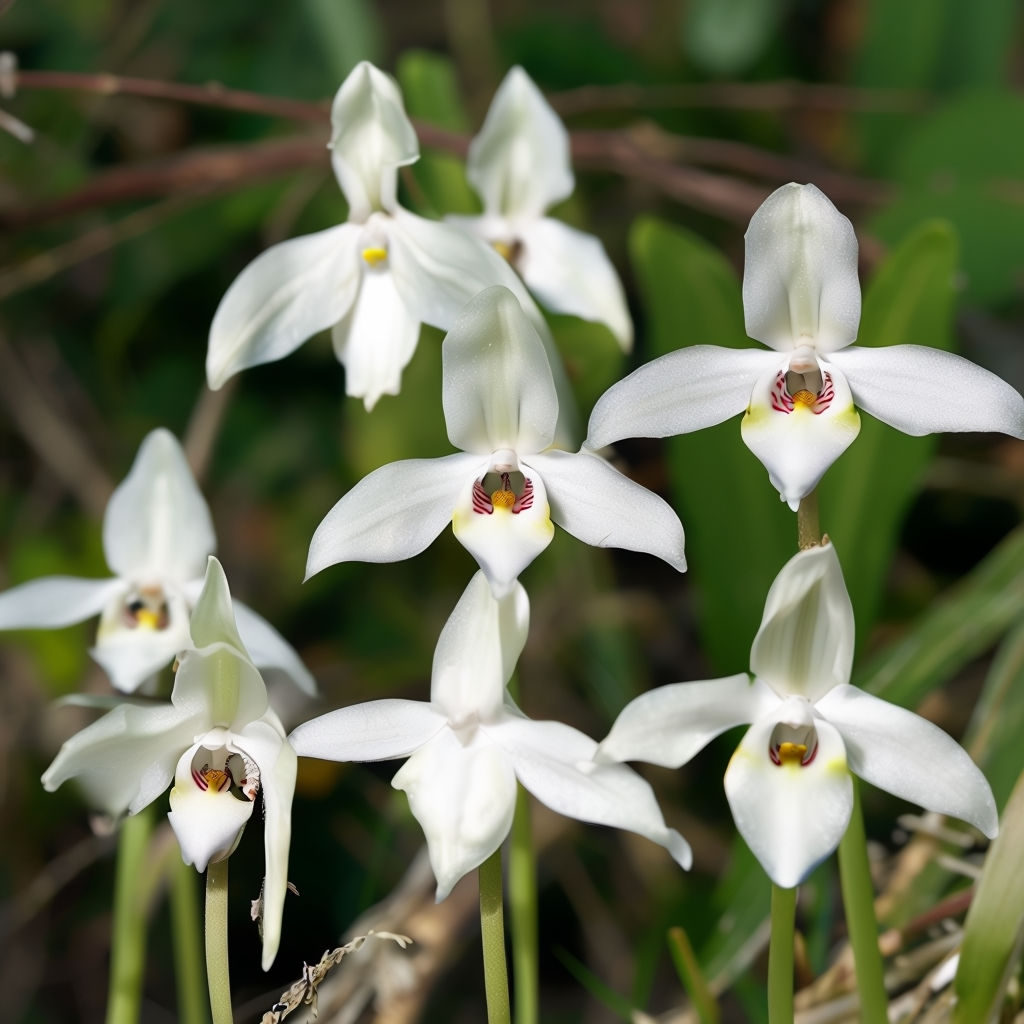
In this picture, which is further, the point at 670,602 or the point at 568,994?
the point at 670,602

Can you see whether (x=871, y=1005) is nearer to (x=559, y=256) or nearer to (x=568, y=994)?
(x=559, y=256)

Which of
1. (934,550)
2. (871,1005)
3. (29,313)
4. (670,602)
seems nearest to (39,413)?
(29,313)

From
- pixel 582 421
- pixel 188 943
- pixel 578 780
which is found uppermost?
pixel 582 421

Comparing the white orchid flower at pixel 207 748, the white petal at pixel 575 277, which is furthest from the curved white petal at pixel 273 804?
the white petal at pixel 575 277

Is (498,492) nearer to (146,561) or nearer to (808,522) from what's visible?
(808,522)

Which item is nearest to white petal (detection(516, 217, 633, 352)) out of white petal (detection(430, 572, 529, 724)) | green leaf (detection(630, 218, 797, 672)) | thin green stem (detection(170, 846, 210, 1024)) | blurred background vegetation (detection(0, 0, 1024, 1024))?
blurred background vegetation (detection(0, 0, 1024, 1024))

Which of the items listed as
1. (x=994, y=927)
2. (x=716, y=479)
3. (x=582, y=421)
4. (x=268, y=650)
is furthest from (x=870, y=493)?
(x=268, y=650)
